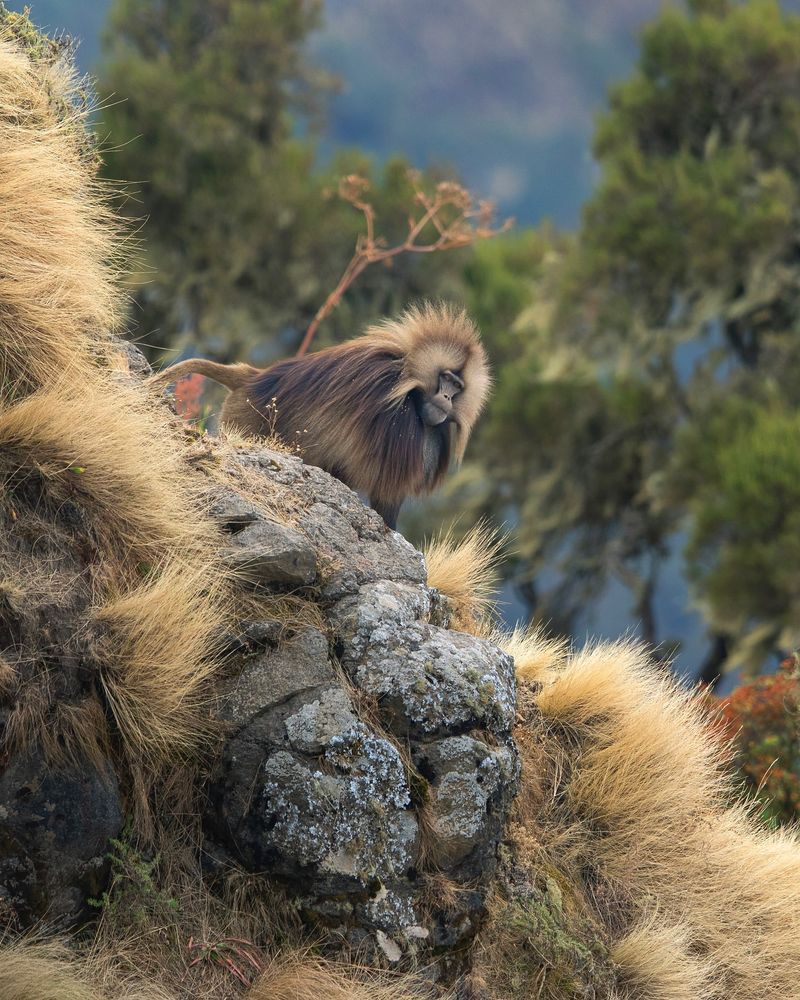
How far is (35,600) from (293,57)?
1887cm

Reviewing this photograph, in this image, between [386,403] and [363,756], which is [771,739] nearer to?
[386,403]

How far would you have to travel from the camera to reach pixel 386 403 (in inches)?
230

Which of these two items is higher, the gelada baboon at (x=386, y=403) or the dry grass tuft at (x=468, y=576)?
the gelada baboon at (x=386, y=403)

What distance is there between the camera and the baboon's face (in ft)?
19.3

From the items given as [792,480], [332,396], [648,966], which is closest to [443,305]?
[332,396]

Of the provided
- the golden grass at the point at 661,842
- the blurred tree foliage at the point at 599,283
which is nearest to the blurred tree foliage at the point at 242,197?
the blurred tree foliage at the point at 599,283

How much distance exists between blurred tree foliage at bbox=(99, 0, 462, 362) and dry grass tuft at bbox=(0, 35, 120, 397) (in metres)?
15.2

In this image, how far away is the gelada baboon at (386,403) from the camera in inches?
230

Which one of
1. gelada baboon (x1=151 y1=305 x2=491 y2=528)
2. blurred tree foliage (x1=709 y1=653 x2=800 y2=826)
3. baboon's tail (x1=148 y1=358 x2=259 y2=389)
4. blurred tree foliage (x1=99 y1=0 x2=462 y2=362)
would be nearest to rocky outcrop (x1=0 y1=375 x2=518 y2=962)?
gelada baboon (x1=151 y1=305 x2=491 y2=528)

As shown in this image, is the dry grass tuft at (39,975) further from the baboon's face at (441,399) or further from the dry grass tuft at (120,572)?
the baboon's face at (441,399)

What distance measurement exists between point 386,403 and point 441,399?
0.86ft

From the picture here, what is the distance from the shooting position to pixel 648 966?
15.6 feet

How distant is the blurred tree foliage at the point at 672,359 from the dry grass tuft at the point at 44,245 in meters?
11.7

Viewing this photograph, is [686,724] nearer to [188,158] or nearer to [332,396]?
[332,396]
